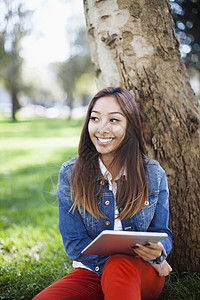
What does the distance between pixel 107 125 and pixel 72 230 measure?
25.6 inches

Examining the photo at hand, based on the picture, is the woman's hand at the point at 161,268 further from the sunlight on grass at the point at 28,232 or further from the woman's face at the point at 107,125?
the sunlight on grass at the point at 28,232

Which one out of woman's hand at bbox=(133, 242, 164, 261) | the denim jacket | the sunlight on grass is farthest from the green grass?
woman's hand at bbox=(133, 242, 164, 261)

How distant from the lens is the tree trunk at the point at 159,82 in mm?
2146

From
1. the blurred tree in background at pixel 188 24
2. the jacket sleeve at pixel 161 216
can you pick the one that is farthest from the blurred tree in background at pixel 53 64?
the jacket sleeve at pixel 161 216

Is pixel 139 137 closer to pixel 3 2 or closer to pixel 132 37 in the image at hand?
pixel 132 37

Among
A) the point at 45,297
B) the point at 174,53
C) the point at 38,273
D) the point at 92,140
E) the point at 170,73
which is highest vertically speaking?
the point at 174,53

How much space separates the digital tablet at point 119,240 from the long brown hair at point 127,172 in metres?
0.25

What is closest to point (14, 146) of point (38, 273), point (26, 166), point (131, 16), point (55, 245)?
point (26, 166)

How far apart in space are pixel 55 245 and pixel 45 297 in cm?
169

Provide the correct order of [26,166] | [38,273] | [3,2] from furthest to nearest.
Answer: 1. [26,166]
2. [3,2]
3. [38,273]

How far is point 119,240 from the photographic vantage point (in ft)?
4.70

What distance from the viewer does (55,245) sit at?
324 cm

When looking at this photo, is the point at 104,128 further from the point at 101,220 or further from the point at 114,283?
the point at 114,283

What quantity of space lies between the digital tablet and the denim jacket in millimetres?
203
